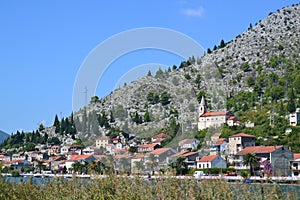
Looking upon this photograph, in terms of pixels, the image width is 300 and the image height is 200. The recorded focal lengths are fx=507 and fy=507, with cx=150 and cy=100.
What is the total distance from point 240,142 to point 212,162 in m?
8.75

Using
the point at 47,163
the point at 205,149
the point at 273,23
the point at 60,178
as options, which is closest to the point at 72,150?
the point at 47,163

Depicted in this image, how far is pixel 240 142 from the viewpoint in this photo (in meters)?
71.0

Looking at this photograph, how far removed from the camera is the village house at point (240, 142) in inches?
2783

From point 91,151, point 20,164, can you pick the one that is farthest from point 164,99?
point 20,164

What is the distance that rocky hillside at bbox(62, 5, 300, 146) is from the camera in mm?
113250

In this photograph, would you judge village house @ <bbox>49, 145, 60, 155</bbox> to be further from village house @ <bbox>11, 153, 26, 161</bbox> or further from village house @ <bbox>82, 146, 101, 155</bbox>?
village house @ <bbox>82, 146, 101, 155</bbox>

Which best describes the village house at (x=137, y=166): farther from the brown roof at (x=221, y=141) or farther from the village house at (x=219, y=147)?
the brown roof at (x=221, y=141)

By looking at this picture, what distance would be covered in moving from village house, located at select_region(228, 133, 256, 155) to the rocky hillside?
27.6 meters

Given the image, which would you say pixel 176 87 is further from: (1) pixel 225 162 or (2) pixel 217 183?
(2) pixel 217 183

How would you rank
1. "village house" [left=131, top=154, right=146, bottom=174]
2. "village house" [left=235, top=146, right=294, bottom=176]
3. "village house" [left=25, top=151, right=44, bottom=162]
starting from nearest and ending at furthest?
"village house" [left=131, top=154, right=146, bottom=174], "village house" [left=235, top=146, right=294, bottom=176], "village house" [left=25, top=151, right=44, bottom=162]

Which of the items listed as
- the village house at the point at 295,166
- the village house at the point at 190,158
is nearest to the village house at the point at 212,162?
the village house at the point at 190,158

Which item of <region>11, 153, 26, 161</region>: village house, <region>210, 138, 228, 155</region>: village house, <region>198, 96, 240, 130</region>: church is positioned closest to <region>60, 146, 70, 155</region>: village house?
<region>11, 153, 26, 161</region>: village house

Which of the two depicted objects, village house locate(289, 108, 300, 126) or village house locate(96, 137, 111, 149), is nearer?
village house locate(289, 108, 300, 126)

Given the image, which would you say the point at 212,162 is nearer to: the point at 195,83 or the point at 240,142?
the point at 240,142
